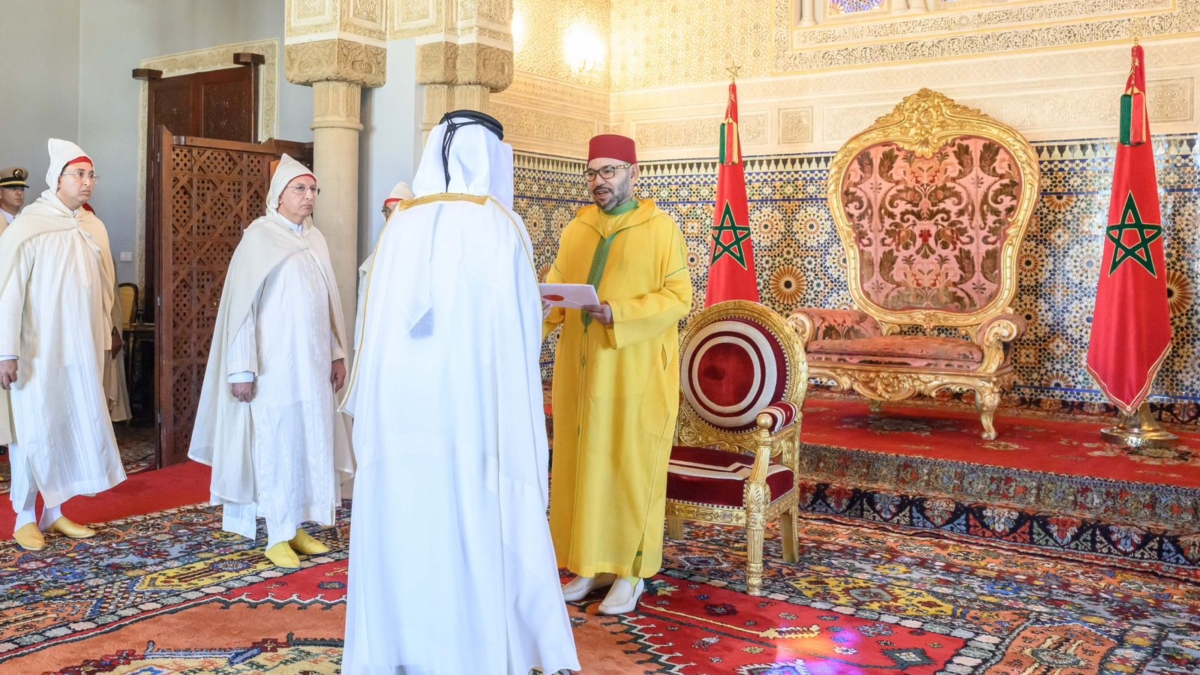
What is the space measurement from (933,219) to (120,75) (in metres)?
6.25

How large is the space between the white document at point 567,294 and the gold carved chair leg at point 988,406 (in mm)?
3231

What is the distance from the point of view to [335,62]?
6.32 meters

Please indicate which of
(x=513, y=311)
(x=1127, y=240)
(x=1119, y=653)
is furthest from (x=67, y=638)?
(x=1127, y=240)

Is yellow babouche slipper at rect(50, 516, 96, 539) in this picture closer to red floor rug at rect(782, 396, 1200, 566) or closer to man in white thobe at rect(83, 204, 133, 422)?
man in white thobe at rect(83, 204, 133, 422)

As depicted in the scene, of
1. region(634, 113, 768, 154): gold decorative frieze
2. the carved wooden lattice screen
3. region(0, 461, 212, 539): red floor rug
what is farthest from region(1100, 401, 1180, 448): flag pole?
the carved wooden lattice screen

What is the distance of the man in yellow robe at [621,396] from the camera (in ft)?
11.6

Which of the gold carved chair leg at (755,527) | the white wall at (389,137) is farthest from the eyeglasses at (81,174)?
the gold carved chair leg at (755,527)

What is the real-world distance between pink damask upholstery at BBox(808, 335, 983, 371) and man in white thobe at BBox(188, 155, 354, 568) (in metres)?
3.12

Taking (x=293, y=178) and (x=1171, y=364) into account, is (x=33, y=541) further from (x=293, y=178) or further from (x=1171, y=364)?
(x=1171, y=364)

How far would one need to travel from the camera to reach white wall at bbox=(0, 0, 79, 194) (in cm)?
833

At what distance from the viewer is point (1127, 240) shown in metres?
5.79

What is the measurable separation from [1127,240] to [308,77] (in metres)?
4.59

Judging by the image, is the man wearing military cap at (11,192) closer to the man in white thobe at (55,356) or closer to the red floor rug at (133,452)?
the red floor rug at (133,452)

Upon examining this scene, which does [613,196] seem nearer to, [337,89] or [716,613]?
[716,613]
